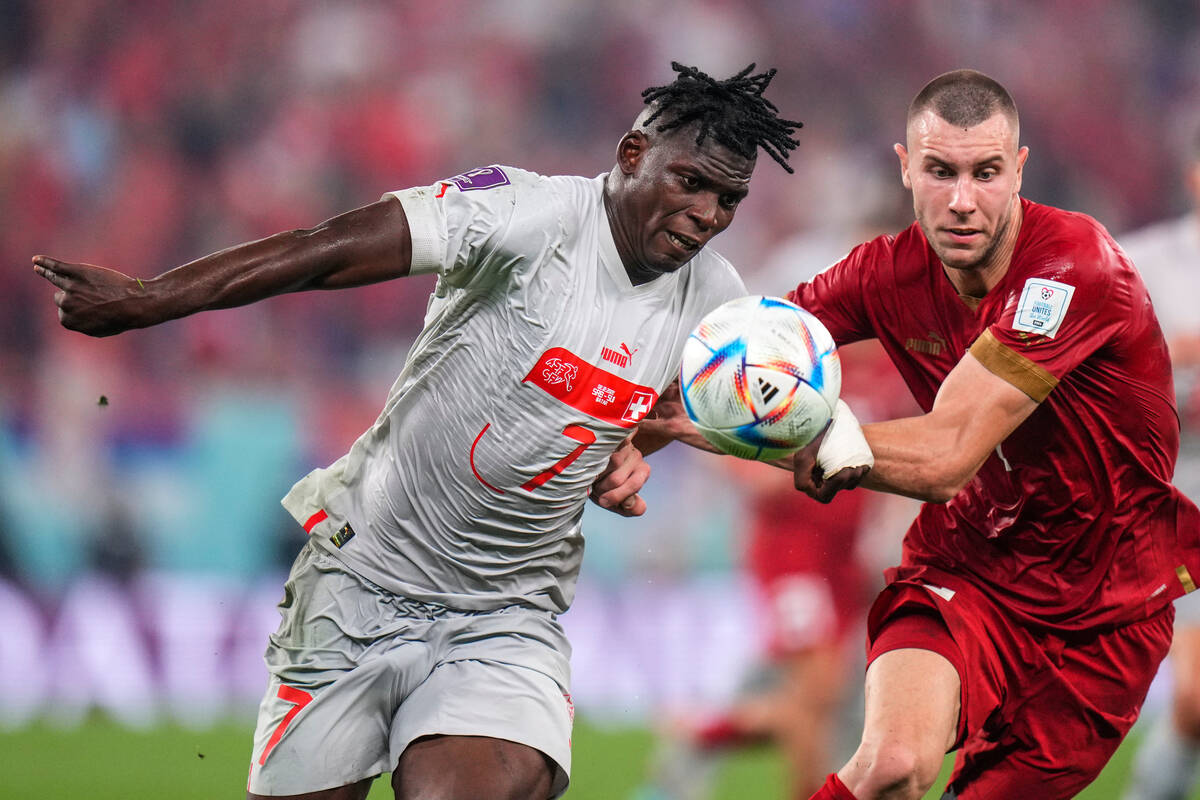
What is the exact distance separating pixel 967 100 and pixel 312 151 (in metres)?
5.98

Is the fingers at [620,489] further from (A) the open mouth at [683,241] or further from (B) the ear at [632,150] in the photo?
(B) the ear at [632,150]

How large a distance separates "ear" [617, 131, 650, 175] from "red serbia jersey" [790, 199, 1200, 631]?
932 mm

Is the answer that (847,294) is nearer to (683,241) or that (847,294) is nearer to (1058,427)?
(1058,427)

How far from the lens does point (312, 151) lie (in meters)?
8.57

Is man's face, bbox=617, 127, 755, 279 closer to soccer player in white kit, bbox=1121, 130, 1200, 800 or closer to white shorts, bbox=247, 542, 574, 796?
white shorts, bbox=247, 542, 574, 796

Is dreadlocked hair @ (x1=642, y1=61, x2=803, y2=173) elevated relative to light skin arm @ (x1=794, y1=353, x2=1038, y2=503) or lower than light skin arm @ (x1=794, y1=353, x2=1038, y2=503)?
elevated

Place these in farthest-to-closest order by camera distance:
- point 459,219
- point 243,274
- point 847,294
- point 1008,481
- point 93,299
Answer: point 847,294
point 1008,481
point 459,219
point 243,274
point 93,299

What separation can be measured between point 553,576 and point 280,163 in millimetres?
5746

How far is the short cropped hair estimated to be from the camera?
3.38 m

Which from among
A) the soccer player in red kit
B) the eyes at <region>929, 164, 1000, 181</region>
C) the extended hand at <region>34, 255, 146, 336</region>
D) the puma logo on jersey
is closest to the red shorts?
the soccer player in red kit

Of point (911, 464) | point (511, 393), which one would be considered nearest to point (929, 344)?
point (911, 464)

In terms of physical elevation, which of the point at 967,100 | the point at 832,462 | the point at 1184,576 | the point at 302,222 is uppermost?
the point at 302,222

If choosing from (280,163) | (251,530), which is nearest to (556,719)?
(251,530)

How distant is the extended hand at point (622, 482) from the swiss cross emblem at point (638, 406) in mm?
119
